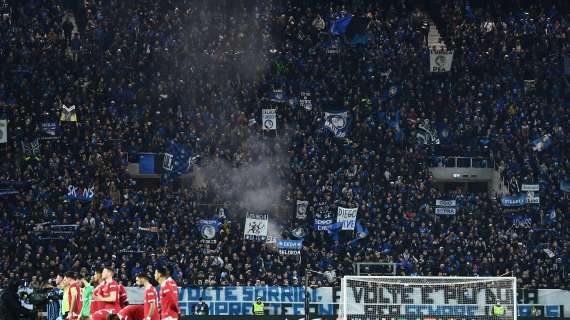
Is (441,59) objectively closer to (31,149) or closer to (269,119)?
(269,119)

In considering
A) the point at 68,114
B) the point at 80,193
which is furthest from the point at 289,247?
the point at 68,114

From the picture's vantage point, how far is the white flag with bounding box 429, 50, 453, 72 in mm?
50469

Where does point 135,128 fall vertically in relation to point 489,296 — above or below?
above

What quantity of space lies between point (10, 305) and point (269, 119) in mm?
25771

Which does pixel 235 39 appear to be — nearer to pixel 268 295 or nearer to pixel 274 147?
pixel 274 147

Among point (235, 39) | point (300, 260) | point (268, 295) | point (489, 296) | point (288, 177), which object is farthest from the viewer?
point (235, 39)

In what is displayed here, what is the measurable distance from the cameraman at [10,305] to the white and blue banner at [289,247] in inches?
775

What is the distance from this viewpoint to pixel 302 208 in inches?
1673

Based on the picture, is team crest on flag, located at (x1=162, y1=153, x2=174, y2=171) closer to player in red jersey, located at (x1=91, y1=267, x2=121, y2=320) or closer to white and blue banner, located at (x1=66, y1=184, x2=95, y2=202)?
white and blue banner, located at (x1=66, y1=184, x2=95, y2=202)

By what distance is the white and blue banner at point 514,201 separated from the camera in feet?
145

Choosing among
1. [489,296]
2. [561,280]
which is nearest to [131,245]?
[561,280]

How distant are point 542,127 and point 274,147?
12.2 metres

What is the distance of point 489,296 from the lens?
2316 centimetres

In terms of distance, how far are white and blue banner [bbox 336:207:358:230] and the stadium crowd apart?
43 centimetres
